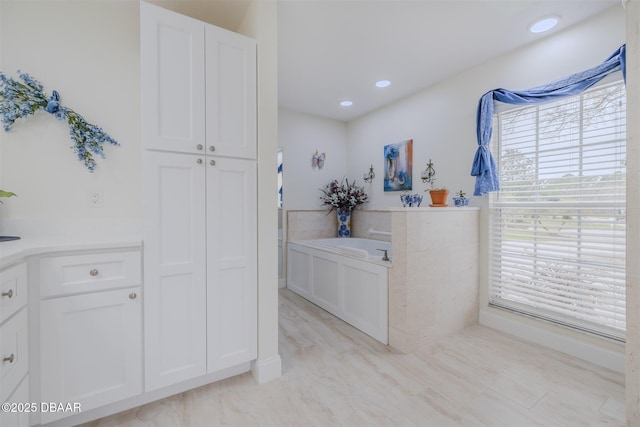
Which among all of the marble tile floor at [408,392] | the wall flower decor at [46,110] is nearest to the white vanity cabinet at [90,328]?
the marble tile floor at [408,392]

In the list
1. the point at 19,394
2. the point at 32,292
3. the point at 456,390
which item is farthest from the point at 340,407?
the point at 32,292

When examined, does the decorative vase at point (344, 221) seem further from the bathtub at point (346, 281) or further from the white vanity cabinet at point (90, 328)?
the white vanity cabinet at point (90, 328)

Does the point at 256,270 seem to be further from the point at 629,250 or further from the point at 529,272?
the point at 529,272

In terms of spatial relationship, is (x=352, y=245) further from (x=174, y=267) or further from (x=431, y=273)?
(x=174, y=267)

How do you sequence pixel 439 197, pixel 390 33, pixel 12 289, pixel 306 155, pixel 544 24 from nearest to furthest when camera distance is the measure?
pixel 12 289, pixel 544 24, pixel 390 33, pixel 439 197, pixel 306 155

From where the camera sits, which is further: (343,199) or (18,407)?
(343,199)

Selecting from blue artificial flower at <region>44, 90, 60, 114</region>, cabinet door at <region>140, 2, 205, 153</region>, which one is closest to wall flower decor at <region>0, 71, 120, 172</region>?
blue artificial flower at <region>44, 90, 60, 114</region>

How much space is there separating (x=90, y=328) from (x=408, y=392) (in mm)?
1759

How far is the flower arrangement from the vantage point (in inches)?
156

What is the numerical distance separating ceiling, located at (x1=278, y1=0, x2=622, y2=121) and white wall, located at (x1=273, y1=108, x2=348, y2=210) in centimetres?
72

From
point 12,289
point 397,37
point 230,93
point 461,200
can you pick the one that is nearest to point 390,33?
point 397,37

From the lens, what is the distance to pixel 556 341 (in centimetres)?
219

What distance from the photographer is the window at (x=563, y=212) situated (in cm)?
191

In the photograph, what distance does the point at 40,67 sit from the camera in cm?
170
